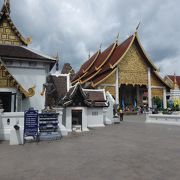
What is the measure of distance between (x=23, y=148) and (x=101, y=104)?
9.43 metres

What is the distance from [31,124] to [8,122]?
1487 mm

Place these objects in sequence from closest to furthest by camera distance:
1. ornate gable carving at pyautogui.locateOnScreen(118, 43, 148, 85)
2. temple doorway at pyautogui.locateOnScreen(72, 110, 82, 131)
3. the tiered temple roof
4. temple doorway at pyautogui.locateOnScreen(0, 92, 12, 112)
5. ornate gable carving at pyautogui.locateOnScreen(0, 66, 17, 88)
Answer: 1. ornate gable carving at pyautogui.locateOnScreen(0, 66, 17, 88)
2. temple doorway at pyautogui.locateOnScreen(0, 92, 12, 112)
3. temple doorway at pyautogui.locateOnScreen(72, 110, 82, 131)
4. the tiered temple roof
5. ornate gable carving at pyautogui.locateOnScreen(118, 43, 148, 85)

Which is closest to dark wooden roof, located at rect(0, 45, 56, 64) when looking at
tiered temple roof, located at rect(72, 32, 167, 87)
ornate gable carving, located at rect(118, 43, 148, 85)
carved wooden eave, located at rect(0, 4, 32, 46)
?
carved wooden eave, located at rect(0, 4, 32, 46)

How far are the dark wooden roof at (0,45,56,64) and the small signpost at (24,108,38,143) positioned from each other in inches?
222

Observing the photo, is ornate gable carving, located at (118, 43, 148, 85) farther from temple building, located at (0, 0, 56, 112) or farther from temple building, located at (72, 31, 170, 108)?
temple building, located at (0, 0, 56, 112)

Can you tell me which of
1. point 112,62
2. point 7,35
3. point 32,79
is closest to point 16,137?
point 32,79

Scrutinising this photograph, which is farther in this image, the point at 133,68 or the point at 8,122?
the point at 133,68

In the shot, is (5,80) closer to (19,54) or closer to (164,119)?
(19,54)

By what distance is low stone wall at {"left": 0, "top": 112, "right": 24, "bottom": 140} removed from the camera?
401 inches

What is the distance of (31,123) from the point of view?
964cm

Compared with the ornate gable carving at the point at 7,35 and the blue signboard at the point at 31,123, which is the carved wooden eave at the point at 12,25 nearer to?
the ornate gable carving at the point at 7,35

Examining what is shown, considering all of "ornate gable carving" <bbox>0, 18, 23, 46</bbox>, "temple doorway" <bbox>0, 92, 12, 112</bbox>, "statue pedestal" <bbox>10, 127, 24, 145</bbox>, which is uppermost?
"ornate gable carving" <bbox>0, 18, 23, 46</bbox>

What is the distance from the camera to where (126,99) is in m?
36.9

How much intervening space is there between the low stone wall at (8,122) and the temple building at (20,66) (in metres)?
2.14
